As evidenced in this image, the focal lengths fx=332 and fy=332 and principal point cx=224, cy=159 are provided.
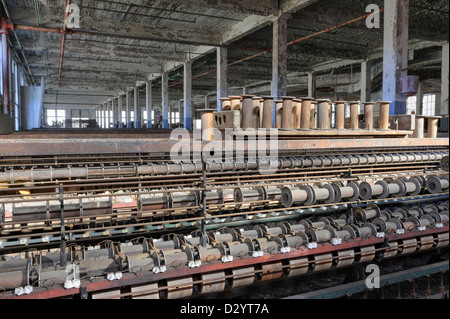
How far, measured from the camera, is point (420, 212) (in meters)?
4.73

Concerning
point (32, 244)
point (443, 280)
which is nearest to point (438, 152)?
point (443, 280)

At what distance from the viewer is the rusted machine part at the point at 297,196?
3.95m

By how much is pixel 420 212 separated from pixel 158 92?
79.7ft

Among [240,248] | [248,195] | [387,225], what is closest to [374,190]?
[387,225]

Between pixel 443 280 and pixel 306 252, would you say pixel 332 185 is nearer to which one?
pixel 306 252

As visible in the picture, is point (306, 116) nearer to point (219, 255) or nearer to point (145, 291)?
point (219, 255)

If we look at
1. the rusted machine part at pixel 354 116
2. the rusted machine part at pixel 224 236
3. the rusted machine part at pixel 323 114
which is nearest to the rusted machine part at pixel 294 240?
the rusted machine part at pixel 224 236

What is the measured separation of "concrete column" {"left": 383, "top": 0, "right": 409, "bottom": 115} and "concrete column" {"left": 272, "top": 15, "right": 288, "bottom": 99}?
2682 mm

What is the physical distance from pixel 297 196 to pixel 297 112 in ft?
3.26

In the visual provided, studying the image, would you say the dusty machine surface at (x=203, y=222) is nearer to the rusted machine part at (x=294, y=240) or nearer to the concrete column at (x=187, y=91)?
the rusted machine part at (x=294, y=240)

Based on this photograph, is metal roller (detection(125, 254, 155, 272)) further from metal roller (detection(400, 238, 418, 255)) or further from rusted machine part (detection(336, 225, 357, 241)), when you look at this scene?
metal roller (detection(400, 238, 418, 255))

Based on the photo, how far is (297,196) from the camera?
3.97 m

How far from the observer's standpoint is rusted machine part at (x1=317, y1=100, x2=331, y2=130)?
403 cm

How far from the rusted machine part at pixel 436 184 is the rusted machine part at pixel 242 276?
323 cm
